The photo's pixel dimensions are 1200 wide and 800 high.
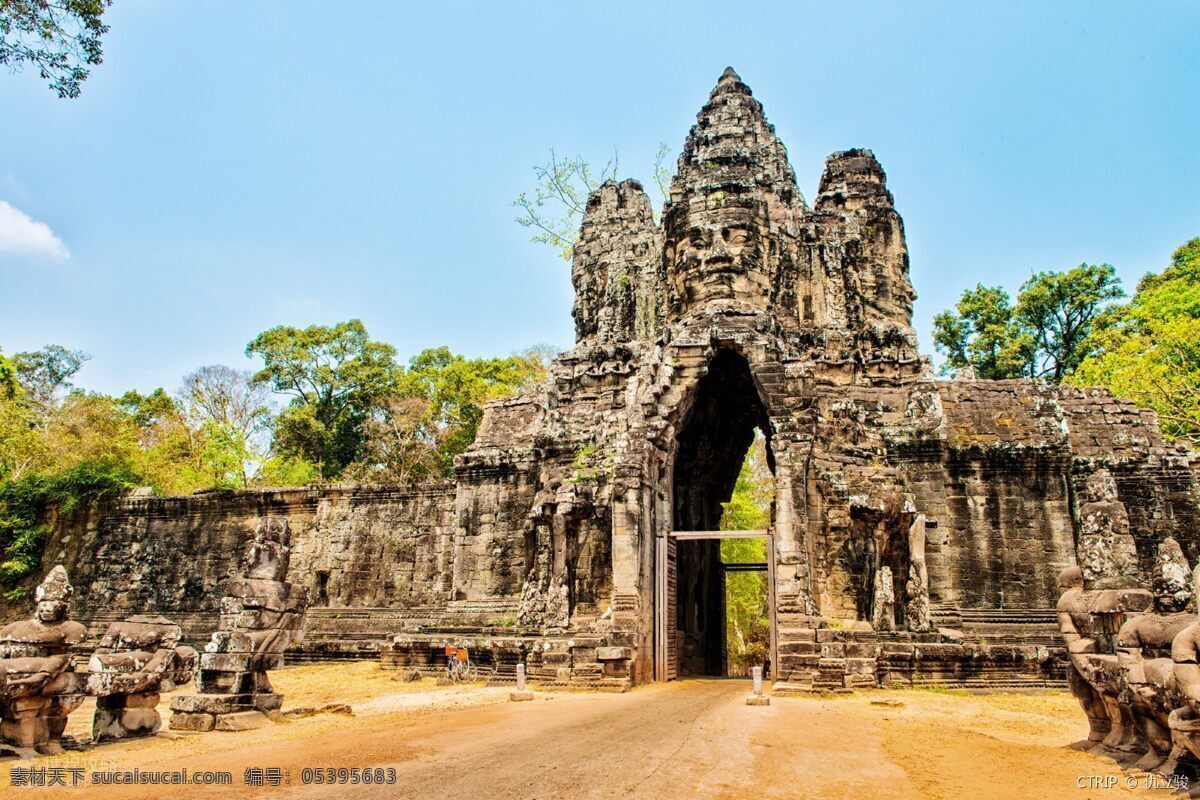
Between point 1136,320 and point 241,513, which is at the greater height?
point 1136,320

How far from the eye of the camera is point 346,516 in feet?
62.5

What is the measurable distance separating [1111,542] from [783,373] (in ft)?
21.3

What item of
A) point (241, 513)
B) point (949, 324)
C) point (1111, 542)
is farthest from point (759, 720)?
point (949, 324)

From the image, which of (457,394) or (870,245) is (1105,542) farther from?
(457,394)

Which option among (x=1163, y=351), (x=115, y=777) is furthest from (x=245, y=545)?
(x=1163, y=351)

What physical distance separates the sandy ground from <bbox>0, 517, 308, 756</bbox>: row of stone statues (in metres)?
0.31

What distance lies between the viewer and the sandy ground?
5426mm

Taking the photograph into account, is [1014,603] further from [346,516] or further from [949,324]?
[949,324]

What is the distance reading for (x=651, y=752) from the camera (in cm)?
663

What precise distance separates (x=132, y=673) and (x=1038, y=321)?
99.5 ft

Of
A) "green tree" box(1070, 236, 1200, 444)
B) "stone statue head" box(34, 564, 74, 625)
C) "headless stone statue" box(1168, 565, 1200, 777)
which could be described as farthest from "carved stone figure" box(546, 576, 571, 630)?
"green tree" box(1070, 236, 1200, 444)

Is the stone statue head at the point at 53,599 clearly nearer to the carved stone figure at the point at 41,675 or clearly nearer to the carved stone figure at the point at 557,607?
the carved stone figure at the point at 41,675

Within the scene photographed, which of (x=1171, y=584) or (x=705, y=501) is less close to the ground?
(x=705, y=501)

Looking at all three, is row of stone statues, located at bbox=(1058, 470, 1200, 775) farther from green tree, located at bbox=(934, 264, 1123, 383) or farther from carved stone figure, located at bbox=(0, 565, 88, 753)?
green tree, located at bbox=(934, 264, 1123, 383)
